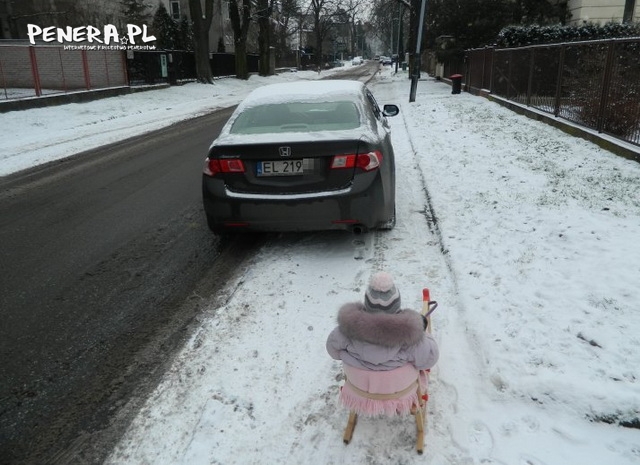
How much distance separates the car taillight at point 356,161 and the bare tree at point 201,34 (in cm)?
2573

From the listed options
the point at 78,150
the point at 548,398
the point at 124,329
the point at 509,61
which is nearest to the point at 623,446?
the point at 548,398

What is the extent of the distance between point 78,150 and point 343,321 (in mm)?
10786

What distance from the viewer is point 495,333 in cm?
335

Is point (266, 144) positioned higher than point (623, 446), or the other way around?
point (266, 144)

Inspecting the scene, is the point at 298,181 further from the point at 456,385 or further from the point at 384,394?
the point at 384,394

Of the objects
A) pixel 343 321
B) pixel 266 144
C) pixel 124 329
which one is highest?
pixel 266 144

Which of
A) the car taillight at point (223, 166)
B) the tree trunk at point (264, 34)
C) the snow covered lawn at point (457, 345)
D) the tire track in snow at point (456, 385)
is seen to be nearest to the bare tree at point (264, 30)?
the tree trunk at point (264, 34)

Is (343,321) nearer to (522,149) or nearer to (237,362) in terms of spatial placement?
(237,362)

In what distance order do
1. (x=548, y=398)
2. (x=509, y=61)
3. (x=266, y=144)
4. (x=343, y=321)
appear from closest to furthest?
1. (x=343, y=321)
2. (x=548, y=398)
3. (x=266, y=144)
4. (x=509, y=61)

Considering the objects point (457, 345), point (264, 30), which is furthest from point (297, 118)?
point (264, 30)

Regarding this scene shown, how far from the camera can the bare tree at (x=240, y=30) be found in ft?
117

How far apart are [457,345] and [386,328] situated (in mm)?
1193

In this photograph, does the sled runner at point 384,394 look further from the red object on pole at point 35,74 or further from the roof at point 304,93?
the red object on pole at point 35,74

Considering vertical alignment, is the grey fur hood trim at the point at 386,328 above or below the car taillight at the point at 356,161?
below
